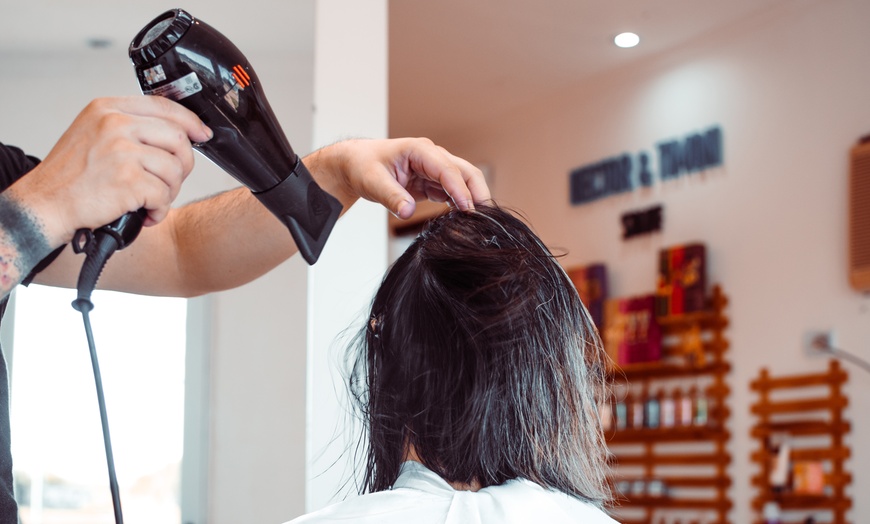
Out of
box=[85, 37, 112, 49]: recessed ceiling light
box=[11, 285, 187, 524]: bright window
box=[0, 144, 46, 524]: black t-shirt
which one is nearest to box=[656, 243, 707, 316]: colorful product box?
box=[11, 285, 187, 524]: bright window

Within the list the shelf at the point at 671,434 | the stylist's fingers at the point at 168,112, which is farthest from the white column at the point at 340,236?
the stylist's fingers at the point at 168,112

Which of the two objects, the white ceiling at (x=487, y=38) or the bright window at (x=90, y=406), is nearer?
the bright window at (x=90, y=406)

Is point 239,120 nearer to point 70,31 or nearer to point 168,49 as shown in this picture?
point 168,49

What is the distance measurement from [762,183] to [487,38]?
1.70 metres

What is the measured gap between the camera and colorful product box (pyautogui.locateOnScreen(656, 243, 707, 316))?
5.22m

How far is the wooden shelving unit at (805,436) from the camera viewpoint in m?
4.49

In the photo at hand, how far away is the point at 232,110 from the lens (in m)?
0.99

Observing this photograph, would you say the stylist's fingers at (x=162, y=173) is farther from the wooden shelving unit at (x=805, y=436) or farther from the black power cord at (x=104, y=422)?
the wooden shelving unit at (x=805, y=436)

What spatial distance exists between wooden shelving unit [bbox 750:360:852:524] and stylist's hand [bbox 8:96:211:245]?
4.29 meters

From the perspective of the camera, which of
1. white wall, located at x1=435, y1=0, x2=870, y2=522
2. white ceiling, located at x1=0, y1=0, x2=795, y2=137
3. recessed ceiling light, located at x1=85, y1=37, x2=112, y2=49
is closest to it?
recessed ceiling light, located at x1=85, y1=37, x2=112, y2=49

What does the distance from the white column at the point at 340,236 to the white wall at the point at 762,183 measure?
7.74 ft

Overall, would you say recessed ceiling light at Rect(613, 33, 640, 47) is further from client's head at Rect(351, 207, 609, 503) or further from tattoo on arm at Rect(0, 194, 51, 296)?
tattoo on arm at Rect(0, 194, 51, 296)

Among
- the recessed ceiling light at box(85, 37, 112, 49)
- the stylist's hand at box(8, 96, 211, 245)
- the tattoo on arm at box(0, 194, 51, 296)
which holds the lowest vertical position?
the tattoo on arm at box(0, 194, 51, 296)

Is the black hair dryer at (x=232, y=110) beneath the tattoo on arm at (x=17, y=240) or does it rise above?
above
